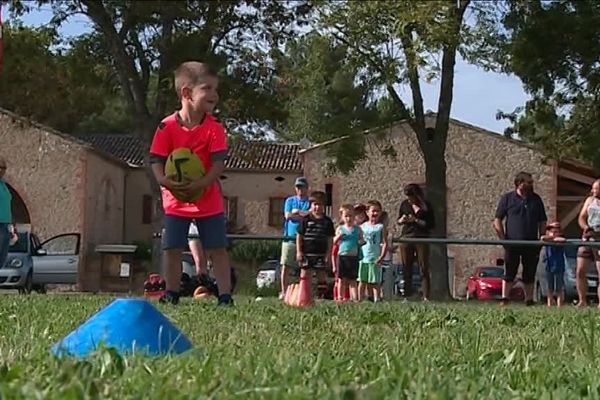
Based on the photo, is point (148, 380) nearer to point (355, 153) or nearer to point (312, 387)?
point (312, 387)

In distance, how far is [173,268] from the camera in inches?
334

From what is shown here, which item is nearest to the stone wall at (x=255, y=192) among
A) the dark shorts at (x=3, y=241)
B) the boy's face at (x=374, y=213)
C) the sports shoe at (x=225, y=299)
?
the boy's face at (x=374, y=213)

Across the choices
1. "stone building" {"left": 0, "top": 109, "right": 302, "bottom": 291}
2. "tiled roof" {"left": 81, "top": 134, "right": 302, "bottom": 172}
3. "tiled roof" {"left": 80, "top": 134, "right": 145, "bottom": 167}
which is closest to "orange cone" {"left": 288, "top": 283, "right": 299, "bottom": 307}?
"stone building" {"left": 0, "top": 109, "right": 302, "bottom": 291}

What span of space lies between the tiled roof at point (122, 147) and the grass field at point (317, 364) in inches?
1976

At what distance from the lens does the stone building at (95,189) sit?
48000 millimetres

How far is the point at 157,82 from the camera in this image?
29.0 meters

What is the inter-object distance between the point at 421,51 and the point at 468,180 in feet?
103

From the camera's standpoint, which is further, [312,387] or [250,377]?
[250,377]

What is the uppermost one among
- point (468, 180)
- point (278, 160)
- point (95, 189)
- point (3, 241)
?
point (278, 160)

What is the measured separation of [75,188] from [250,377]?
4608cm

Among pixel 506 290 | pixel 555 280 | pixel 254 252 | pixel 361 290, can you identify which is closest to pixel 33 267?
pixel 361 290

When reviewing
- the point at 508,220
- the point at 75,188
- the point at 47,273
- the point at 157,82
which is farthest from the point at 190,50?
the point at 75,188

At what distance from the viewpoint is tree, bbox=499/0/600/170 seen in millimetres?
25828

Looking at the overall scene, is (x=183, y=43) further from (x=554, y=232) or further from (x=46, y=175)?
(x=46, y=175)
